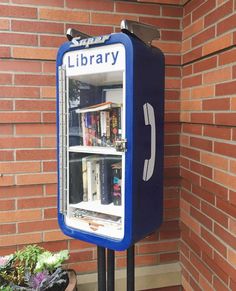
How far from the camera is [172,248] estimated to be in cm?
221

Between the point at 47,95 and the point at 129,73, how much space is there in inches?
29.7

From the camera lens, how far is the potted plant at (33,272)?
161 cm

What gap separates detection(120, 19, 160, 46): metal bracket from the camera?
1411 millimetres

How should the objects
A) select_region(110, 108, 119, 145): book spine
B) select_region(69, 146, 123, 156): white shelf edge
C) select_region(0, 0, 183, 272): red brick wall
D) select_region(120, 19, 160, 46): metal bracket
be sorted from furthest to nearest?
1. select_region(0, 0, 183, 272): red brick wall
2. select_region(110, 108, 119, 145): book spine
3. select_region(69, 146, 123, 156): white shelf edge
4. select_region(120, 19, 160, 46): metal bracket

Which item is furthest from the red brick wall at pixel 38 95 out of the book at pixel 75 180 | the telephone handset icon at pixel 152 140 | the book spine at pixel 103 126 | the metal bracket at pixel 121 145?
the metal bracket at pixel 121 145

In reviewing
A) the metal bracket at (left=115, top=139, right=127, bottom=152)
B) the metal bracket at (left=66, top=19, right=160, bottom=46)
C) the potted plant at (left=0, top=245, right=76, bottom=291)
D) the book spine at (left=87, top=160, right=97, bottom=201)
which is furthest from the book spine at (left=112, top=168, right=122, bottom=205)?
the metal bracket at (left=66, top=19, right=160, bottom=46)

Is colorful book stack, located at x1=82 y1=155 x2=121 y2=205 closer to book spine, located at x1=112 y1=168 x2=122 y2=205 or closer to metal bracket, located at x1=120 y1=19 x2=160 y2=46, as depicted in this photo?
book spine, located at x1=112 y1=168 x2=122 y2=205

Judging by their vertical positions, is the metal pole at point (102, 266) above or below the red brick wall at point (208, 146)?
below

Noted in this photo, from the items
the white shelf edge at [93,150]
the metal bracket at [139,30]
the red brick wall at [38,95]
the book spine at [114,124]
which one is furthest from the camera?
the red brick wall at [38,95]

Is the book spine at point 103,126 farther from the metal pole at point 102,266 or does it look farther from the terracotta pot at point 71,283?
the terracotta pot at point 71,283

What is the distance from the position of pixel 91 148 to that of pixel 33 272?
31.7 inches

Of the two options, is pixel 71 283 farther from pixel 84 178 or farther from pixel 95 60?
pixel 95 60

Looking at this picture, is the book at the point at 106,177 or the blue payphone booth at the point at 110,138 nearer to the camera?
the blue payphone booth at the point at 110,138

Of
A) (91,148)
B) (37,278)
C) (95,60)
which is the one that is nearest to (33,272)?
(37,278)
